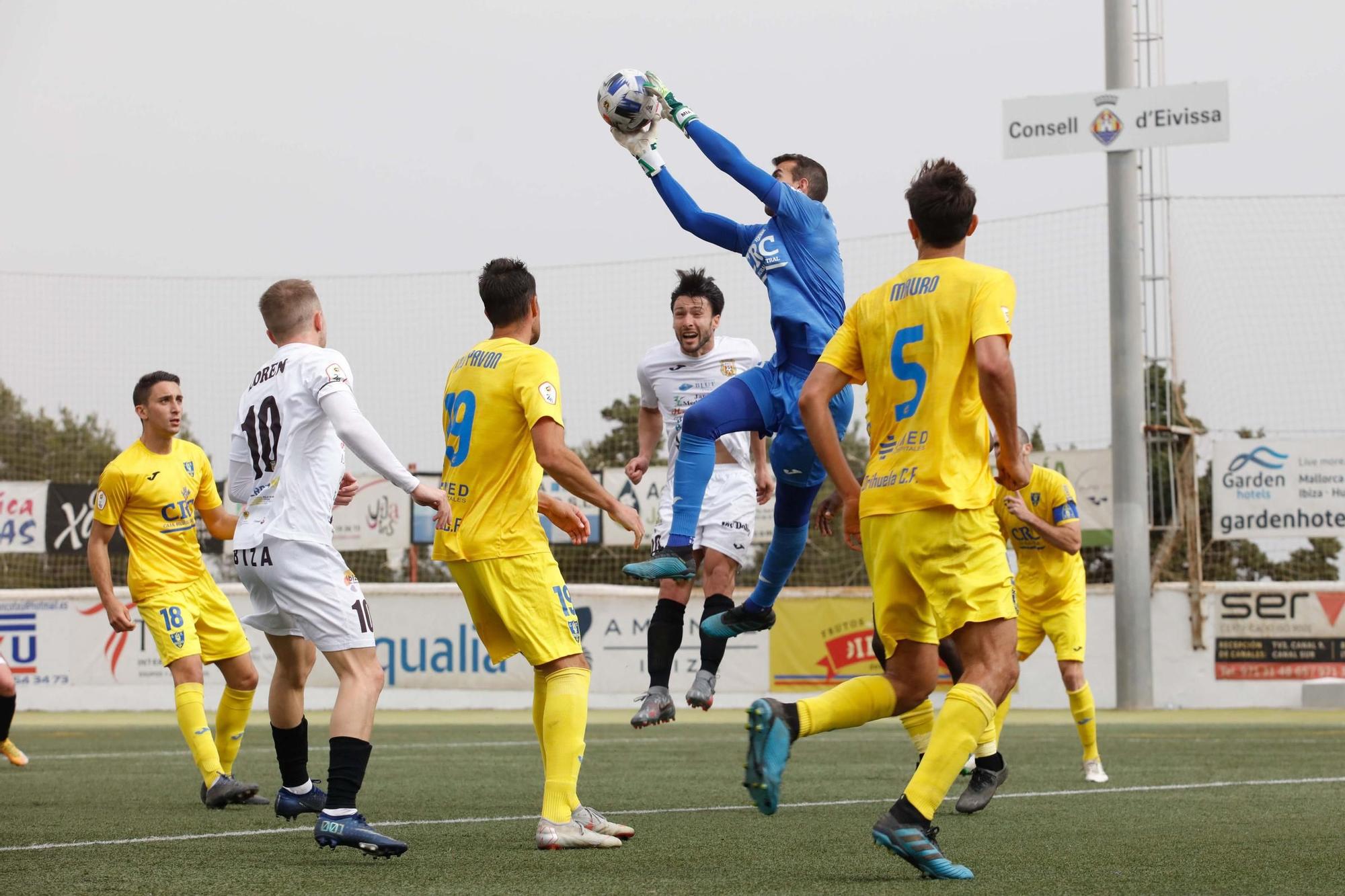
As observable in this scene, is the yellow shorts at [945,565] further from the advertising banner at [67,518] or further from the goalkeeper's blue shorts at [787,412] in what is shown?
the advertising banner at [67,518]

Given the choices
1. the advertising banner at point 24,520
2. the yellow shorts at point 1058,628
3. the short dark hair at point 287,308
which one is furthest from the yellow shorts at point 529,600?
the advertising banner at point 24,520

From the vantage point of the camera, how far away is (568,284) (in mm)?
22734

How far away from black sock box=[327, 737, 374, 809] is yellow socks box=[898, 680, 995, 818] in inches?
78.3

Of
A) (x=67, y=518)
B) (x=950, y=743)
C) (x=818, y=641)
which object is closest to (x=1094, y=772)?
(x=950, y=743)

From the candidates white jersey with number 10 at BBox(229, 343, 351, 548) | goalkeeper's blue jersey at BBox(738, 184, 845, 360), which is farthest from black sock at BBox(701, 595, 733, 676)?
white jersey with number 10 at BBox(229, 343, 351, 548)

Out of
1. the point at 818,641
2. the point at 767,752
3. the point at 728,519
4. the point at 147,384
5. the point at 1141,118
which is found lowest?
the point at 818,641

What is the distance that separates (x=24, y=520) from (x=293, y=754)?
15.3 meters

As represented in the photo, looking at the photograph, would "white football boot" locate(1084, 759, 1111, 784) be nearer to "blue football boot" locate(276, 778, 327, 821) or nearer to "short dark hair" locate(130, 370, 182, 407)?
"blue football boot" locate(276, 778, 327, 821)

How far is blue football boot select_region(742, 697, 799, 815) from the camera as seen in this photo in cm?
491

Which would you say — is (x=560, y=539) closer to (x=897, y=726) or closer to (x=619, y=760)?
(x=897, y=726)

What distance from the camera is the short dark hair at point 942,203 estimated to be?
5184 mm

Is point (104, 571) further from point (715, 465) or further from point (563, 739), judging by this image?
point (563, 739)

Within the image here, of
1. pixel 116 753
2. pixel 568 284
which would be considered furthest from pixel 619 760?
pixel 568 284

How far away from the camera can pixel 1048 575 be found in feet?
32.3
